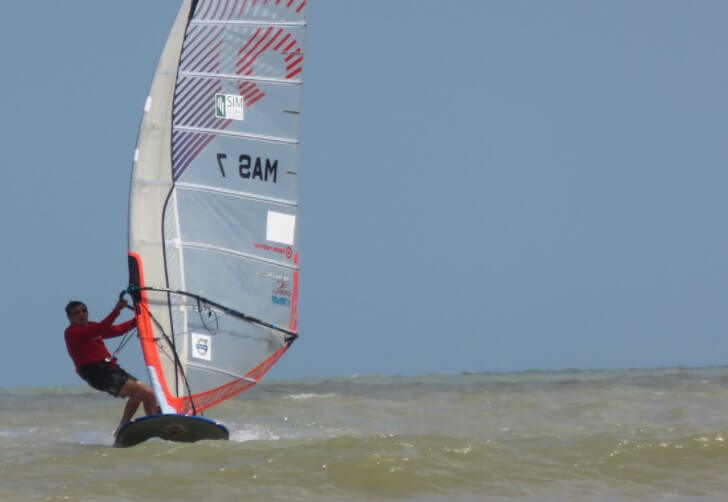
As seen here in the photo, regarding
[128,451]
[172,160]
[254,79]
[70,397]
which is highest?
[254,79]

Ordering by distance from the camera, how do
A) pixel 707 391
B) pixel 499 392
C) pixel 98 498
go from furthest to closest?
pixel 499 392, pixel 707 391, pixel 98 498

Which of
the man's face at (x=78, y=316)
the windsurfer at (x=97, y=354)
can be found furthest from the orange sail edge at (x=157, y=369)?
the man's face at (x=78, y=316)

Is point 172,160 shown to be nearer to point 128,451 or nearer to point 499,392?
point 128,451

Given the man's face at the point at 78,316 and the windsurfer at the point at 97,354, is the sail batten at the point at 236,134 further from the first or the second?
the man's face at the point at 78,316

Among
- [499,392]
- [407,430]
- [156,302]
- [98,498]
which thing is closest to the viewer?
[98,498]

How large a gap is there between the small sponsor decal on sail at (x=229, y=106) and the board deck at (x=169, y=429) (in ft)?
7.78

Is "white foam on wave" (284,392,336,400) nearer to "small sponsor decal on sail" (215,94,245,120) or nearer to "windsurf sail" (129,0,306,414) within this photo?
"windsurf sail" (129,0,306,414)

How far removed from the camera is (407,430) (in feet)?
40.9

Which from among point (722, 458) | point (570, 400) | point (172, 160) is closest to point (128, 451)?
point (172, 160)

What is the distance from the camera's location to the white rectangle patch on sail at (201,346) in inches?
376

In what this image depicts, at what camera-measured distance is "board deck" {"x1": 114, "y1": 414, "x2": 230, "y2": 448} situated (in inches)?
348

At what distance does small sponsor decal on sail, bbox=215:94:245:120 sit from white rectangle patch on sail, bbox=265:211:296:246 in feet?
2.66

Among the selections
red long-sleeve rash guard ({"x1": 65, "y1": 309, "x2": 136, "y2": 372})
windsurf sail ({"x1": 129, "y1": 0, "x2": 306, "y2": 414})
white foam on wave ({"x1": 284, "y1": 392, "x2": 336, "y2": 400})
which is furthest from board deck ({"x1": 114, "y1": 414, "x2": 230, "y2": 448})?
white foam on wave ({"x1": 284, "y1": 392, "x2": 336, "y2": 400})

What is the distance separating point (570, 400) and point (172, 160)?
836cm
